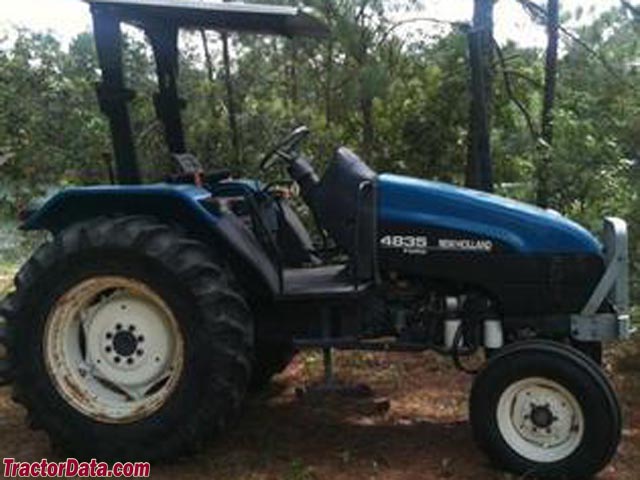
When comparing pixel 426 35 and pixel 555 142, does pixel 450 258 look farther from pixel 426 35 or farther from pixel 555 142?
pixel 426 35

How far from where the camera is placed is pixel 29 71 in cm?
1134

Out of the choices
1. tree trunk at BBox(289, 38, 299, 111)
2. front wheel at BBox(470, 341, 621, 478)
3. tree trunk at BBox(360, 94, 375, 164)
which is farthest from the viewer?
tree trunk at BBox(289, 38, 299, 111)

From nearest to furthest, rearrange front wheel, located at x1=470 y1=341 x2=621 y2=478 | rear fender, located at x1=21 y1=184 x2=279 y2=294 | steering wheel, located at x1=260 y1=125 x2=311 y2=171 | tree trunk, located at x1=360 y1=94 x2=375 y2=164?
front wheel, located at x1=470 y1=341 x2=621 y2=478, rear fender, located at x1=21 y1=184 x2=279 y2=294, steering wheel, located at x1=260 y1=125 x2=311 y2=171, tree trunk, located at x1=360 y1=94 x2=375 y2=164

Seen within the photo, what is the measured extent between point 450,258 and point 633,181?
2687 mm

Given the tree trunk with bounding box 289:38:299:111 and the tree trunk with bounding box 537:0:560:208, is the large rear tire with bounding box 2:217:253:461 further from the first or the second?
the tree trunk with bounding box 289:38:299:111

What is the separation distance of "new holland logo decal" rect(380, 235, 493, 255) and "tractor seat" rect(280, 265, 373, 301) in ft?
0.75

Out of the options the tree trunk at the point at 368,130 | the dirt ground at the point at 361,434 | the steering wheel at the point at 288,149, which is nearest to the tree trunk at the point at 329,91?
the tree trunk at the point at 368,130

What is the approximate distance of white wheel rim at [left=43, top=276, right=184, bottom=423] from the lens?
16.1 ft

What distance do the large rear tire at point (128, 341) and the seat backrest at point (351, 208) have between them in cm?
60

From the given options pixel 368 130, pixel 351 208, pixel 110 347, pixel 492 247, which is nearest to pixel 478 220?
pixel 492 247

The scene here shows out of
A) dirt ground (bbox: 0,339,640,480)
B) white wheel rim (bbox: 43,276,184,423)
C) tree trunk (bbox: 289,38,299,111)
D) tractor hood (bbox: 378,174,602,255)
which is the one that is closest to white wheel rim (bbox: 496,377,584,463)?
dirt ground (bbox: 0,339,640,480)

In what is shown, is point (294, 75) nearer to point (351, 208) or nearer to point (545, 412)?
point (351, 208)

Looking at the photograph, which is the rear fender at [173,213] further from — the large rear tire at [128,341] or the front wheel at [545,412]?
the front wheel at [545,412]

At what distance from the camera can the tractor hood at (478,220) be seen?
4.87 metres
